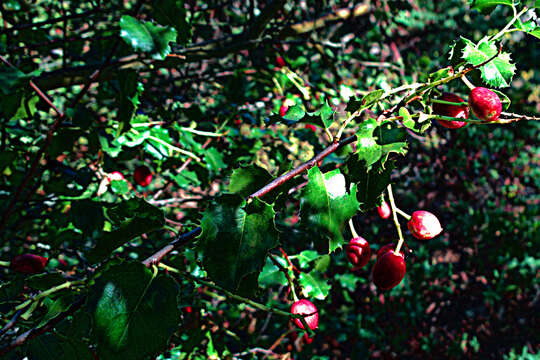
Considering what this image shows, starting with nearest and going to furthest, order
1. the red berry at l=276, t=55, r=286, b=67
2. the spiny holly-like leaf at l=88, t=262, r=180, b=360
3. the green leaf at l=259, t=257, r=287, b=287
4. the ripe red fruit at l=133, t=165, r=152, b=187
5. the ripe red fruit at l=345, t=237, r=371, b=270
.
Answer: the spiny holly-like leaf at l=88, t=262, r=180, b=360 → the ripe red fruit at l=345, t=237, r=371, b=270 → the green leaf at l=259, t=257, r=287, b=287 → the ripe red fruit at l=133, t=165, r=152, b=187 → the red berry at l=276, t=55, r=286, b=67

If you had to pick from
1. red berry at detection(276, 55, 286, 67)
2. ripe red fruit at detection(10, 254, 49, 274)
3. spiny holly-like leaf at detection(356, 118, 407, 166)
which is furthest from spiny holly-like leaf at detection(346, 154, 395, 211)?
red berry at detection(276, 55, 286, 67)

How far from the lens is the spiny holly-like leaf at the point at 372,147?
0.57m

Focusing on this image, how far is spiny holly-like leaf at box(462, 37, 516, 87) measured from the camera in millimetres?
583

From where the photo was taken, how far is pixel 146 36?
802mm

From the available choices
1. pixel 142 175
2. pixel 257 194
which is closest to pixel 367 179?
pixel 257 194

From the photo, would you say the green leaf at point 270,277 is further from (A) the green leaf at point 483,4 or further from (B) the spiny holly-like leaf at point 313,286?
(A) the green leaf at point 483,4

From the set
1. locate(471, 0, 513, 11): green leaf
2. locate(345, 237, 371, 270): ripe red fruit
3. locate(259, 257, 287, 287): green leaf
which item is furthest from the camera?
locate(259, 257, 287, 287): green leaf

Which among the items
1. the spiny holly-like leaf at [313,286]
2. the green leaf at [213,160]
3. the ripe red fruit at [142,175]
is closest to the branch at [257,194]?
the spiny holly-like leaf at [313,286]

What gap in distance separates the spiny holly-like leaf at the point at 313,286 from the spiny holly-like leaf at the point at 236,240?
0.47 meters

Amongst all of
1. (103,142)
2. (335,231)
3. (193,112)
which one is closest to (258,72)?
(193,112)

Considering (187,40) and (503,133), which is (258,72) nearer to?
(187,40)

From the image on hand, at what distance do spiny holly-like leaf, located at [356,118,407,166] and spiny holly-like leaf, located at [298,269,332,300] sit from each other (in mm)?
507

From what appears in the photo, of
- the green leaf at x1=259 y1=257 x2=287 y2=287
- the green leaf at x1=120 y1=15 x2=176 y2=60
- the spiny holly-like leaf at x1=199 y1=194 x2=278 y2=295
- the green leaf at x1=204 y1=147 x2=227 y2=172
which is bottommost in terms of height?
the green leaf at x1=259 y1=257 x2=287 y2=287

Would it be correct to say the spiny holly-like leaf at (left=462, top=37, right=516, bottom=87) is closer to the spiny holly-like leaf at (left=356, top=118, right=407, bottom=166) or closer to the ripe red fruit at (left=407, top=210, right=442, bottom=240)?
the spiny holly-like leaf at (left=356, top=118, right=407, bottom=166)
